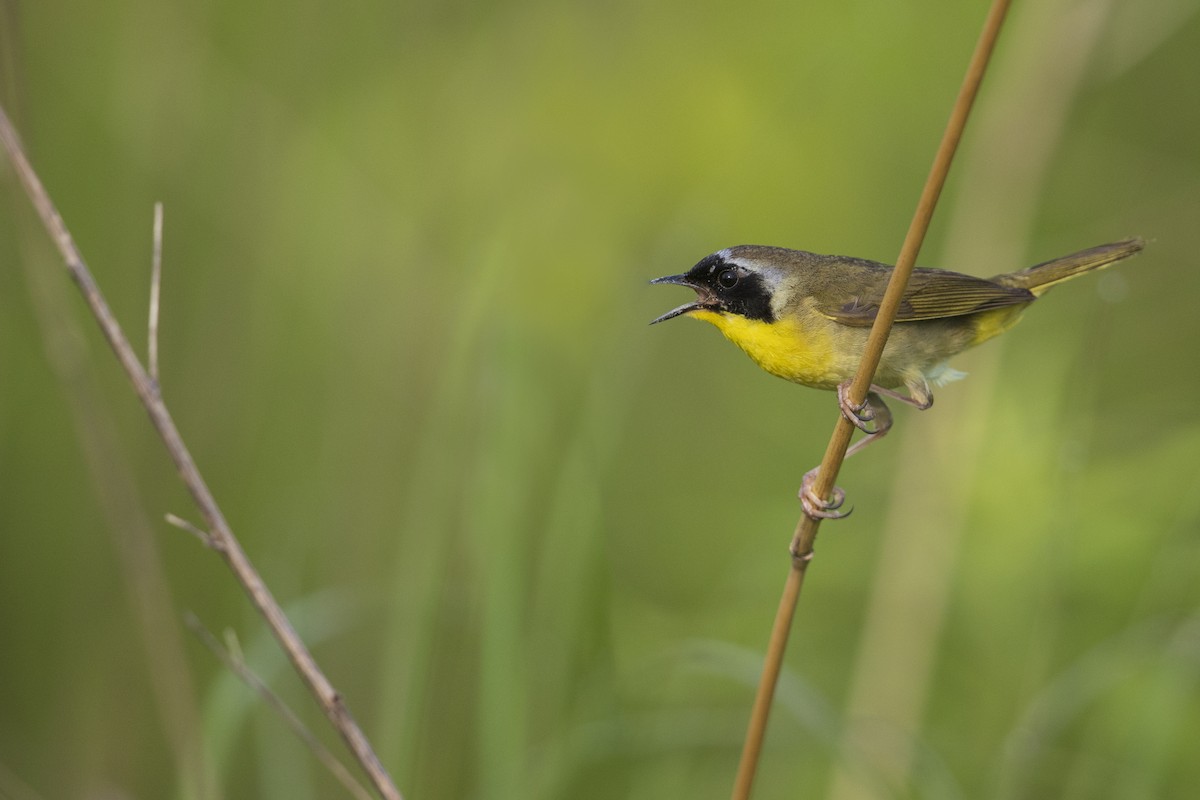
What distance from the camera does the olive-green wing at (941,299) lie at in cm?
285

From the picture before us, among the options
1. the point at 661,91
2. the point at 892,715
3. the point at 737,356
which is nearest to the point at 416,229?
the point at 661,91

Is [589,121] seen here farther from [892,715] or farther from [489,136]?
[892,715]

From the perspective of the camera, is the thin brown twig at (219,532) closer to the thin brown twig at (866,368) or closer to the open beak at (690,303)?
the thin brown twig at (866,368)

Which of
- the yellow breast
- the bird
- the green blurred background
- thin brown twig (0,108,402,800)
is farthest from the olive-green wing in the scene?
thin brown twig (0,108,402,800)

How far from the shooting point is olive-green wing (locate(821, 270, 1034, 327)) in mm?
2848

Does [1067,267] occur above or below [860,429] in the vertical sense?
above

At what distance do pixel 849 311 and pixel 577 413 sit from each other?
71cm

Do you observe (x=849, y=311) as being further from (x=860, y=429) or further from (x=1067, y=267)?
(x=860, y=429)

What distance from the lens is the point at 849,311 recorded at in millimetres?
2836

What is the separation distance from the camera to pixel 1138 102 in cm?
498

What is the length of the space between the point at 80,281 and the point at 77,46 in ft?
12.3

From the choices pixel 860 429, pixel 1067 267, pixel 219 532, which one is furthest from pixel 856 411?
pixel 1067 267

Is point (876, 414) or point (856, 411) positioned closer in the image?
point (856, 411)

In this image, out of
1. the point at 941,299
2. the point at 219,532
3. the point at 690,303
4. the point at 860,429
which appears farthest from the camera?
the point at 941,299
